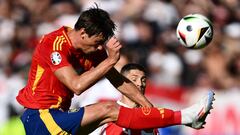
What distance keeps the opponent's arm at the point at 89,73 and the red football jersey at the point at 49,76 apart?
177 millimetres

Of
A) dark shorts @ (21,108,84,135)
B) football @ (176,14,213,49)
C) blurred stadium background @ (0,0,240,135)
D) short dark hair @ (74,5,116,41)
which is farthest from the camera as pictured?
blurred stadium background @ (0,0,240,135)

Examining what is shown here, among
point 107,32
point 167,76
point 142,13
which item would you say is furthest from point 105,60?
point 142,13

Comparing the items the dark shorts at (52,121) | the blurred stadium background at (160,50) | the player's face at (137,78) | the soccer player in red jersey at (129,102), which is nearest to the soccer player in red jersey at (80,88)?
the dark shorts at (52,121)

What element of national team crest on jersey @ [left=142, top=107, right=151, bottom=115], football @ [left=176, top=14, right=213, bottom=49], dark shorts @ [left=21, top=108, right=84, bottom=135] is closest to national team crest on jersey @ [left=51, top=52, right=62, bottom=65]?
dark shorts @ [left=21, top=108, right=84, bottom=135]

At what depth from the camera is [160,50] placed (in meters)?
15.1

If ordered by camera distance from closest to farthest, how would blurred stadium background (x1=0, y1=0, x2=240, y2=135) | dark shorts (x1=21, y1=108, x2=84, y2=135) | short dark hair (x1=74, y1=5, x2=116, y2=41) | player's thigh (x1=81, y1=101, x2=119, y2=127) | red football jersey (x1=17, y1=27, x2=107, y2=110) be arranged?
player's thigh (x1=81, y1=101, x2=119, y2=127) < dark shorts (x1=21, y1=108, x2=84, y2=135) < short dark hair (x1=74, y1=5, x2=116, y2=41) < red football jersey (x1=17, y1=27, x2=107, y2=110) < blurred stadium background (x1=0, y1=0, x2=240, y2=135)

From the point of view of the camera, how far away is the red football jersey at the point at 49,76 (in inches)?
336

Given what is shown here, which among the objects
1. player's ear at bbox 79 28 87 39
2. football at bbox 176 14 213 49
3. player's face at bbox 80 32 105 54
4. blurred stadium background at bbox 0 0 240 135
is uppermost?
player's ear at bbox 79 28 87 39

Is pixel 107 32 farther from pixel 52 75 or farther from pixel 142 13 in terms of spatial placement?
pixel 142 13

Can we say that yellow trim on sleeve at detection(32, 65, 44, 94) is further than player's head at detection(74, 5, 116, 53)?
Yes

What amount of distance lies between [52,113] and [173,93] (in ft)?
18.3

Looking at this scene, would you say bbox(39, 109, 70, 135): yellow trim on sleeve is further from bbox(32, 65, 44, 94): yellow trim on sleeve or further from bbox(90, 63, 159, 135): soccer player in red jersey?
bbox(90, 63, 159, 135): soccer player in red jersey

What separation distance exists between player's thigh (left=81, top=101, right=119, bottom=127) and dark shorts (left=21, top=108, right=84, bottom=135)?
3.0 inches

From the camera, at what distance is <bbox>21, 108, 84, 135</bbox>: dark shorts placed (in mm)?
8297
